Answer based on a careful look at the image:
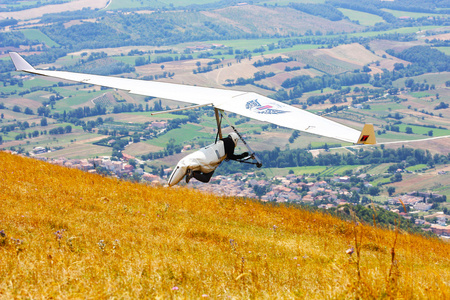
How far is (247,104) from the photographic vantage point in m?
16.1

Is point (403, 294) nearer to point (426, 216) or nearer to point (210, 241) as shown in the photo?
point (210, 241)

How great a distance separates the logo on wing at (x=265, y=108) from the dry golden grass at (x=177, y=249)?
3.61m

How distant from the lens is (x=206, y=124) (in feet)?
462

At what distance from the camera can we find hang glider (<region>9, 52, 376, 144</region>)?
12.4 m

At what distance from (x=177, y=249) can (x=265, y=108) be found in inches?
291

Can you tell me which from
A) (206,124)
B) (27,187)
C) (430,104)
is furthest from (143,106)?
(27,187)

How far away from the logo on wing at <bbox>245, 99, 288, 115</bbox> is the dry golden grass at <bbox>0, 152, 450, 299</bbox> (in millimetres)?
3614

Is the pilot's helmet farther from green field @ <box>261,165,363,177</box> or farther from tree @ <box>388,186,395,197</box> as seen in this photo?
green field @ <box>261,165,363,177</box>

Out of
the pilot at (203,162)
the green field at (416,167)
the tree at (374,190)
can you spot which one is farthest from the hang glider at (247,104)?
the green field at (416,167)

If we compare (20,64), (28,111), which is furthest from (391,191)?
(28,111)

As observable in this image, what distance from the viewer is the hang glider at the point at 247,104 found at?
12.4 metres

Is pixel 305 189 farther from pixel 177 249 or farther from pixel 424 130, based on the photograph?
pixel 177 249

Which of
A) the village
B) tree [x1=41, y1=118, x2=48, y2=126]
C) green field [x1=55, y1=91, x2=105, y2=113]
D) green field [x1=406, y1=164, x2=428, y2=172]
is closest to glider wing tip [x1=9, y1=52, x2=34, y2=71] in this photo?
the village

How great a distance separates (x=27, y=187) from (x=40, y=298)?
29.4ft
